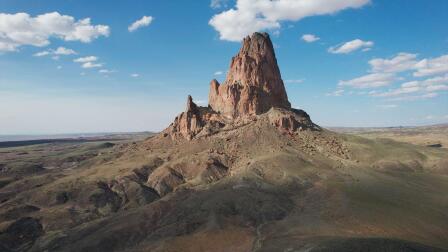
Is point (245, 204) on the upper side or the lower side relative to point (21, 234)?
upper

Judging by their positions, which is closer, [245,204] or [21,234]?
[245,204]

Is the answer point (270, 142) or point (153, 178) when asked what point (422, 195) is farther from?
point (153, 178)

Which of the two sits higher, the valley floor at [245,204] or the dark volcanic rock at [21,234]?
the valley floor at [245,204]

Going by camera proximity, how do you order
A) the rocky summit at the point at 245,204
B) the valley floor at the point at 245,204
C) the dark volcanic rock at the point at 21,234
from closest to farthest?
the rocky summit at the point at 245,204, the valley floor at the point at 245,204, the dark volcanic rock at the point at 21,234

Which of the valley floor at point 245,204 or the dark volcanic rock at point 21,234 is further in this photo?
the dark volcanic rock at point 21,234

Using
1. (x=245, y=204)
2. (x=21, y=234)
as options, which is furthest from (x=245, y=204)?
(x=21, y=234)

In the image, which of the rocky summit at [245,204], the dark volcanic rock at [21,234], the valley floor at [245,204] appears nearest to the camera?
the rocky summit at [245,204]

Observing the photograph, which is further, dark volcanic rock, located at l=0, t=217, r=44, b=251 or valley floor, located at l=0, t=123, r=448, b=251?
dark volcanic rock, located at l=0, t=217, r=44, b=251

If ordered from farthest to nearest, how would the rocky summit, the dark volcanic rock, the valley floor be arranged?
the dark volcanic rock < the valley floor < the rocky summit

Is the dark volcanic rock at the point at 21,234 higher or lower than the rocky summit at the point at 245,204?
lower

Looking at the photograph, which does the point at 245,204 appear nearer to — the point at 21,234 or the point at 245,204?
the point at 245,204

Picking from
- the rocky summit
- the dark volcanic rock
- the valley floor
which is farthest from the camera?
the dark volcanic rock
